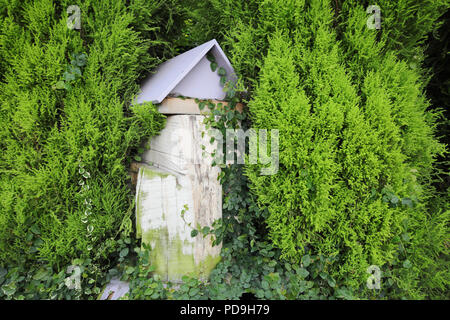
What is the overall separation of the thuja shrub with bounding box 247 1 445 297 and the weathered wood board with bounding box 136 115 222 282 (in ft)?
1.86

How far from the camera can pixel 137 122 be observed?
7.64 feet

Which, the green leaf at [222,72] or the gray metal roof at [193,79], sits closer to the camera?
the gray metal roof at [193,79]

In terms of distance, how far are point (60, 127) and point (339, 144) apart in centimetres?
274

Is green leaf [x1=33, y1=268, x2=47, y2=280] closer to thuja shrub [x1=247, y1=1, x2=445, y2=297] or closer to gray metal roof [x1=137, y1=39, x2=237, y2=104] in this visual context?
gray metal roof [x1=137, y1=39, x2=237, y2=104]

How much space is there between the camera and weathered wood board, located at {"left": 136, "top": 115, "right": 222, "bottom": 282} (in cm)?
217

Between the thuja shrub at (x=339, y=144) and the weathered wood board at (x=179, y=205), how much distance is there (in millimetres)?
566

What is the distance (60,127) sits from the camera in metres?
2.25

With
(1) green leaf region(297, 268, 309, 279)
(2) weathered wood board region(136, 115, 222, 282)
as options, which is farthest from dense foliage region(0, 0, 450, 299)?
(2) weathered wood board region(136, 115, 222, 282)

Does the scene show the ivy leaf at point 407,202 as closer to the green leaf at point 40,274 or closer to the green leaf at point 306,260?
the green leaf at point 306,260

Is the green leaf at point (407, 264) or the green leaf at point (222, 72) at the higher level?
the green leaf at point (222, 72)

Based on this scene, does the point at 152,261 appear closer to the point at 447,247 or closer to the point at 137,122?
the point at 137,122

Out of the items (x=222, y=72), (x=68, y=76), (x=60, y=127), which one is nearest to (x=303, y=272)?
(x=222, y=72)

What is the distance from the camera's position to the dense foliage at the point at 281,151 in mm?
2025
